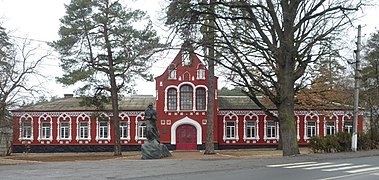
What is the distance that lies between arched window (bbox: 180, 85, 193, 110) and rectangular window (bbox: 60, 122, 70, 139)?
1316cm

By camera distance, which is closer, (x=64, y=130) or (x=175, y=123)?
(x=175, y=123)

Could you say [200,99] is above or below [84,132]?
above

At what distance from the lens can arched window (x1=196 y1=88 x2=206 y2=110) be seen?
5522 centimetres

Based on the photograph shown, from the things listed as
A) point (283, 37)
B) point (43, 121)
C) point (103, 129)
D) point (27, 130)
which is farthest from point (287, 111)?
point (27, 130)

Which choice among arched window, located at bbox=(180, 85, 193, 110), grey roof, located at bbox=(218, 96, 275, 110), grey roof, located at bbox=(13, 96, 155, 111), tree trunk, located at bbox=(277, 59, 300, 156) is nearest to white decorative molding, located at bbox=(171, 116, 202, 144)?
arched window, located at bbox=(180, 85, 193, 110)

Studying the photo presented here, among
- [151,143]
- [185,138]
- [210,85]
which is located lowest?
[185,138]

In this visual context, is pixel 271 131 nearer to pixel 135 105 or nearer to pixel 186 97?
pixel 186 97

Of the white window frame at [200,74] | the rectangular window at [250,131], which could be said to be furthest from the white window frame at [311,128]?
the white window frame at [200,74]

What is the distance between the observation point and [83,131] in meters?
57.2

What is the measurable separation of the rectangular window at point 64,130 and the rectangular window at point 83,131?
4.74 ft

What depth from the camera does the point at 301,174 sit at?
52.9 feet

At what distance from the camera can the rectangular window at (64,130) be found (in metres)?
57.2

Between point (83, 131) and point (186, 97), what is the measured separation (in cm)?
1229

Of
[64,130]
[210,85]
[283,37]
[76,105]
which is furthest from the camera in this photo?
[76,105]
